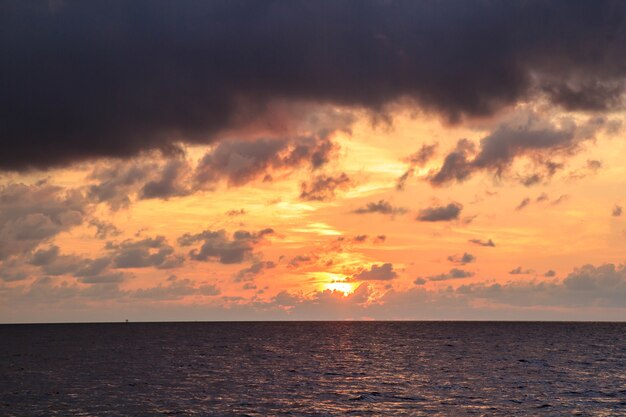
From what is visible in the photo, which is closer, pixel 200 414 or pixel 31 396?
pixel 200 414

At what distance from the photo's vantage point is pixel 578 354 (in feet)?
472

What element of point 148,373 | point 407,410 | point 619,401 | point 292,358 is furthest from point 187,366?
point 619,401

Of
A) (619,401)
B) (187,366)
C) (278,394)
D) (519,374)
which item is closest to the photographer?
(619,401)

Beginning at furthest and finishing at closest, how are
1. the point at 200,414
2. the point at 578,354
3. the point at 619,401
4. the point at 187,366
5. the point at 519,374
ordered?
1. the point at 578,354
2. the point at 187,366
3. the point at 519,374
4. the point at 619,401
5. the point at 200,414

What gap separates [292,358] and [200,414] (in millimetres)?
71338

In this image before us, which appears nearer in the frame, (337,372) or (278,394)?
(278,394)

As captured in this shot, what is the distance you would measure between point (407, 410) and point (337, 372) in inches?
1455

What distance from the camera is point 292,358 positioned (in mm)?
131500

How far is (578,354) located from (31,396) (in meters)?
112

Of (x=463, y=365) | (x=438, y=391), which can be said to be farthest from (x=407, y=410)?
(x=463, y=365)

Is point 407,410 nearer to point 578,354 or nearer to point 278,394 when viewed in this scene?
point 278,394

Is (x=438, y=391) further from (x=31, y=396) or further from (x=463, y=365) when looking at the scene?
(x=31, y=396)

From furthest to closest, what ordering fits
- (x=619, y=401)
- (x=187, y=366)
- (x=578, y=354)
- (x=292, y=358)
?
(x=578, y=354)
(x=292, y=358)
(x=187, y=366)
(x=619, y=401)

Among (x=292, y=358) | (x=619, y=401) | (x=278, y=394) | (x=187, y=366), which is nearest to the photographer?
(x=619, y=401)
